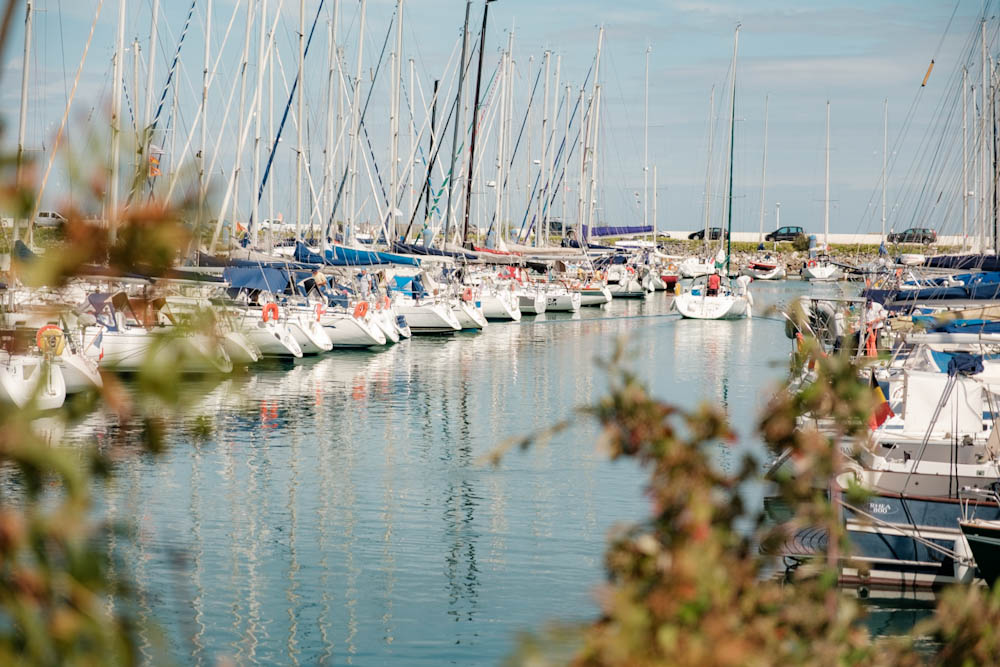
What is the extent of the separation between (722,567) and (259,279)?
37759 mm

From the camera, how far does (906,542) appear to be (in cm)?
1609

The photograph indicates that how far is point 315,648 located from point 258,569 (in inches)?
123

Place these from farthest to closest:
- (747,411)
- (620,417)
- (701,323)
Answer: (701,323), (747,411), (620,417)

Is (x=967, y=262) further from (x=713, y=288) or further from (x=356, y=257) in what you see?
(x=713, y=288)

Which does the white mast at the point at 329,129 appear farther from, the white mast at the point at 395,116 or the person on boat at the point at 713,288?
the person on boat at the point at 713,288

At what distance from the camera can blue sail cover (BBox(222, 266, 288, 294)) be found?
38750 mm

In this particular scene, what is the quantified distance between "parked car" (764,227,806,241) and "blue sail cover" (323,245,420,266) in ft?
332

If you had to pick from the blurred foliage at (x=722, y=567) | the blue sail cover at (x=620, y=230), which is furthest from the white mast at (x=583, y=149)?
the blurred foliage at (x=722, y=567)

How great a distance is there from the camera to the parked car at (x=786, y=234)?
142500mm

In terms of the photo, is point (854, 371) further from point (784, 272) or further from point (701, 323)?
point (784, 272)

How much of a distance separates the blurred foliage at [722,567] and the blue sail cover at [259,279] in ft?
116

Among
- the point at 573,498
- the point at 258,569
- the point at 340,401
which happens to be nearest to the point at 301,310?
the point at 340,401

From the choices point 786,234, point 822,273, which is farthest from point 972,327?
point 786,234

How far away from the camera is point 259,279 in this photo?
131 ft
